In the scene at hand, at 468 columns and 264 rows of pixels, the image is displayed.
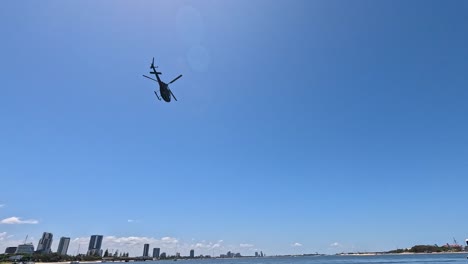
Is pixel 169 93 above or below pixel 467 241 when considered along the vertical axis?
above

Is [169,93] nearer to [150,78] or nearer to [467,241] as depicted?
[150,78]

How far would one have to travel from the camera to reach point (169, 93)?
32688 mm

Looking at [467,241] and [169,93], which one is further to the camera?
[467,241]

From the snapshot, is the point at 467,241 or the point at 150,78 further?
the point at 467,241

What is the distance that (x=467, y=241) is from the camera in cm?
7681

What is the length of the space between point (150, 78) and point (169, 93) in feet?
8.50

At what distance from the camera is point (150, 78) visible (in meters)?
31.3

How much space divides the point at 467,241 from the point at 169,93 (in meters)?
86.5

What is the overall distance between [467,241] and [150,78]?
89.0m

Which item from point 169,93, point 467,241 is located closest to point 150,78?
point 169,93
